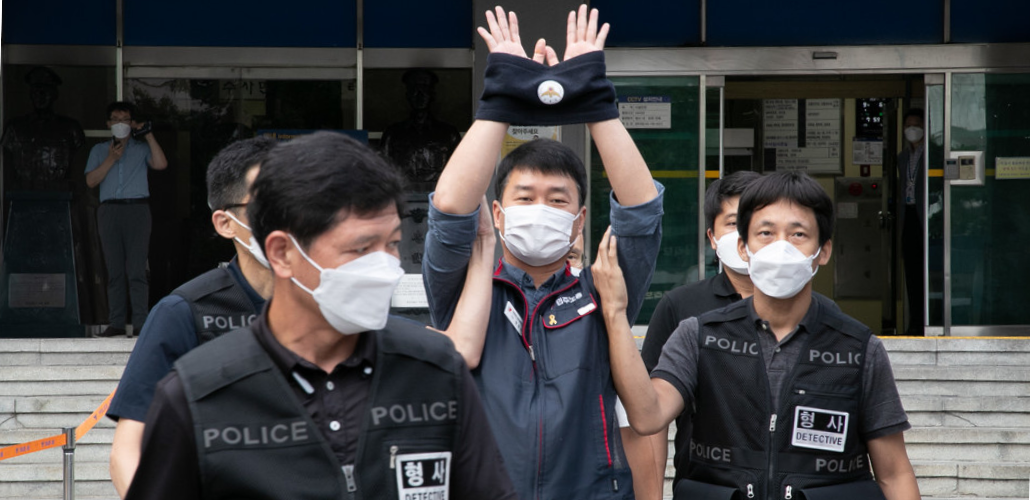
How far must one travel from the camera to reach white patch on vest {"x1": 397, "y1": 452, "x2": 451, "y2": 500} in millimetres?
1889

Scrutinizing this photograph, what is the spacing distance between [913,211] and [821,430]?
8.64 metres

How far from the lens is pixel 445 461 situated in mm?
1937

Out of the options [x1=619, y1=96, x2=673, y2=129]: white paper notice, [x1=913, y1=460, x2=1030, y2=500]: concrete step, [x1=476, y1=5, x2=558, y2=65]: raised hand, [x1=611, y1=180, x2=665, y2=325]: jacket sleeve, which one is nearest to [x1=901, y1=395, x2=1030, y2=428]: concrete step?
[x1=913, y1=460, x2=1030, y2=500]: concrete step

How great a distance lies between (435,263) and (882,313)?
37.0 feet

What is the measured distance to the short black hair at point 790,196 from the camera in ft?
10.6

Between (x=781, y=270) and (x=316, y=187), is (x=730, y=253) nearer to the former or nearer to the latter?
(x=781, y=270)

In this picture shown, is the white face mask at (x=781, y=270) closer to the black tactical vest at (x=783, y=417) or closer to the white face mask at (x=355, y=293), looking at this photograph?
the black tactical vest at (x=783, y=417)

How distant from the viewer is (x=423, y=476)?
74.9 inches

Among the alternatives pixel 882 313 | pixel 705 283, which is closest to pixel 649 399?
pixel 705 283

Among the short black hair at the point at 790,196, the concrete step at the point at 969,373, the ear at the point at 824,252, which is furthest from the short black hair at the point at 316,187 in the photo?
the concrete step at the point at 969,373

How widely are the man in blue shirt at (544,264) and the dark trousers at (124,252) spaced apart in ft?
27.6

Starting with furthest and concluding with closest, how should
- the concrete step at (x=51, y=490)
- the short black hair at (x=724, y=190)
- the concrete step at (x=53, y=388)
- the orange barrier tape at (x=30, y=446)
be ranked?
the concrete step at (x=53, y=388), the concrete step at (x=51, y=490), the orange barrier tape at (x=30, y=446), the short black hair at (x=724, y=190)

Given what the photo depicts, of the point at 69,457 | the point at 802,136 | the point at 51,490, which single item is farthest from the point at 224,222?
the point at 802,136

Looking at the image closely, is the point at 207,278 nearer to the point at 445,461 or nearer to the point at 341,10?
the point at 445,461
